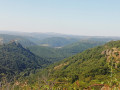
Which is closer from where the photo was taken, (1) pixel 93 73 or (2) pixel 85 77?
(2) pixel 85 77

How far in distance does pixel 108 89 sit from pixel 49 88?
222 centimetres

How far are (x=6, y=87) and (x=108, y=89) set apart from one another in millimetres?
3995

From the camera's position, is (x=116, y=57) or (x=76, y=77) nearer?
(x=76, y=77)

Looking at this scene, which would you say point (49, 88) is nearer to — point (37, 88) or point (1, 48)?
point (37, 88)

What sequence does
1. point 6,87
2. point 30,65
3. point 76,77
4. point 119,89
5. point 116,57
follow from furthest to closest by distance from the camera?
point 30,65 < point 116,57 < point 76,77 < point 6,87 < point 119,89

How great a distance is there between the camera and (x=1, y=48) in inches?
5231

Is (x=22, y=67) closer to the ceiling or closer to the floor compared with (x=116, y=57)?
closer to the floor

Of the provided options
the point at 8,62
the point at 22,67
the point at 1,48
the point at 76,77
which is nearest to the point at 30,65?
the point at 22,67

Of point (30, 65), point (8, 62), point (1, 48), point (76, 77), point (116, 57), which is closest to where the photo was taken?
point (76, 77)

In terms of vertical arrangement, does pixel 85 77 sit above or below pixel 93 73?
below

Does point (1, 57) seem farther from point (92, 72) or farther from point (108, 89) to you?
point (108, 89)

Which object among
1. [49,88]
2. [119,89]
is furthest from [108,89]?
[49,88]

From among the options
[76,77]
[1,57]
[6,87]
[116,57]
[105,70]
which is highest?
[6,87]

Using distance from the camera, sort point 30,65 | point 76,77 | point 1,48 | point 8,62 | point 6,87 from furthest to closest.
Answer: point 1,48 < point 30,65 < point 8,62 < point 76,77 < point 6,87
